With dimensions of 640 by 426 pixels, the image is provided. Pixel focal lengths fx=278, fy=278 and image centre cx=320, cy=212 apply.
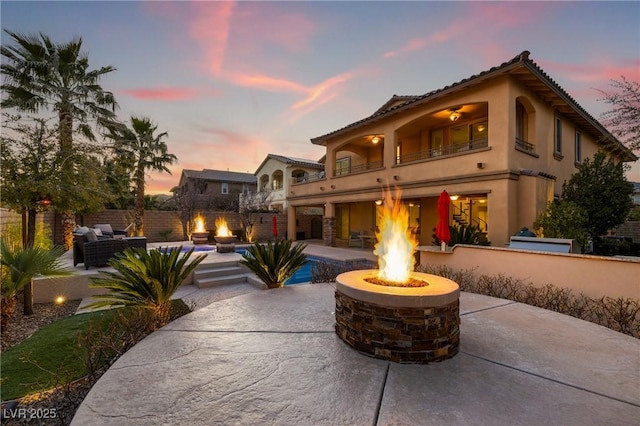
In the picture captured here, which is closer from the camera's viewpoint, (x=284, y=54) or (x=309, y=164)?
(x=284, y=54)

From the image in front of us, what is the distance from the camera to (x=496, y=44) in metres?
11.0

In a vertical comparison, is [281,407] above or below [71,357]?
above

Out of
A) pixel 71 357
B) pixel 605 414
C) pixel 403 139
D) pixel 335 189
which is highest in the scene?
pixel 403 139

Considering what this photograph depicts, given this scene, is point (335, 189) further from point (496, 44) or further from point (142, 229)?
point (142, 229)

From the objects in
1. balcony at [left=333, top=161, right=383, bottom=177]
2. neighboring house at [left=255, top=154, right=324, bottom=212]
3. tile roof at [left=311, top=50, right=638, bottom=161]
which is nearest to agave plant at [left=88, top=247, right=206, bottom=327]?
tile roof at [left=311, top=50, right=638, bottom=161]

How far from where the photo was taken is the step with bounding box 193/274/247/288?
868cm

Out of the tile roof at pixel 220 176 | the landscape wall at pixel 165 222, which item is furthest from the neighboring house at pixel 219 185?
the landscape wall at pixel 165 222

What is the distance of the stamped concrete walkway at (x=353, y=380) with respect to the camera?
2.33m

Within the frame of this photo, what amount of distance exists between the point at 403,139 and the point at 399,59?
5.15 m

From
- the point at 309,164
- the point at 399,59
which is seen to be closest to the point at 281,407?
the point at 399,59

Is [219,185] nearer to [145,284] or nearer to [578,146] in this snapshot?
[145,284]

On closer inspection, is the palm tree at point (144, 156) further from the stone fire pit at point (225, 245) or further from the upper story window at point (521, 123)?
the upper story window at point (521, 123)

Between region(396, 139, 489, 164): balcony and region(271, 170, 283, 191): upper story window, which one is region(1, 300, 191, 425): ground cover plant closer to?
region(396, 139, 489, 164): balcony

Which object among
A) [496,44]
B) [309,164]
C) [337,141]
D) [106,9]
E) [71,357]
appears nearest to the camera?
[71,357]
